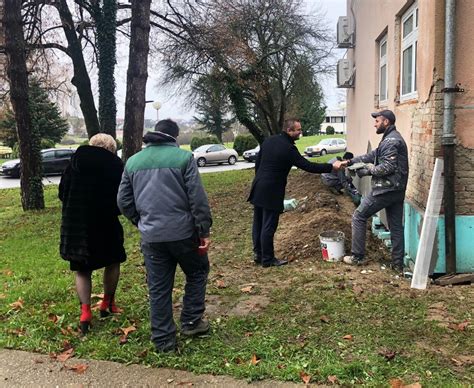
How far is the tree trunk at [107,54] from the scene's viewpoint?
14.3 m

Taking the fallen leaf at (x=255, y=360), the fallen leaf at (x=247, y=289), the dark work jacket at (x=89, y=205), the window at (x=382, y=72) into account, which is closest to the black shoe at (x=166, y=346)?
the fallen leaf at (x=255, y=360)

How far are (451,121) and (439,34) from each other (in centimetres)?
94

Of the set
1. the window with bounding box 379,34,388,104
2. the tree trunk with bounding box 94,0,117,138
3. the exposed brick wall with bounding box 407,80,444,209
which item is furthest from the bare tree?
the exposed brick wall with bounding box 407,80,444,209

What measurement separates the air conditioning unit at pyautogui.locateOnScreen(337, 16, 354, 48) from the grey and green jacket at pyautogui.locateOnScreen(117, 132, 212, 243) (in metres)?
12.3

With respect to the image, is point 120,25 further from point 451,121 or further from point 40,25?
point 451,121

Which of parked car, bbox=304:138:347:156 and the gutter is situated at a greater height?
the gutter

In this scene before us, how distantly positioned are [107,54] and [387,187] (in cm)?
1138

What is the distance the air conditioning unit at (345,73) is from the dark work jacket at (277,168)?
9.50 meters

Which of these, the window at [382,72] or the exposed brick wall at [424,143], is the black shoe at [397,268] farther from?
the window at [382,72]

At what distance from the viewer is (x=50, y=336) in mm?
4375

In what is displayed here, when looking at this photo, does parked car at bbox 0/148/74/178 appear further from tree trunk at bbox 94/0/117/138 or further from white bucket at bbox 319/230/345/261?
white bucket at bbox 319/230/345/261

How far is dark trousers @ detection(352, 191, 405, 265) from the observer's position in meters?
5.73

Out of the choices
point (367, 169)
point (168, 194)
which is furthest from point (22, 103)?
point (168, 194)

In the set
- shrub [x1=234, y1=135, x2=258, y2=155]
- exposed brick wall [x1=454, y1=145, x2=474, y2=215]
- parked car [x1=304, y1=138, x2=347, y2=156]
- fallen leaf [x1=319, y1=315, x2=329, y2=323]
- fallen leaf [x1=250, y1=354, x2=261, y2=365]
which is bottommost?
parked car [x1=304, y1=138, x2=347, y2=156]
